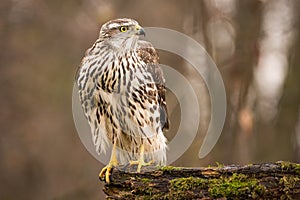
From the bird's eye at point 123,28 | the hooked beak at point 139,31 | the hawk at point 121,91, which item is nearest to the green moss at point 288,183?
the hawk at point 121,91

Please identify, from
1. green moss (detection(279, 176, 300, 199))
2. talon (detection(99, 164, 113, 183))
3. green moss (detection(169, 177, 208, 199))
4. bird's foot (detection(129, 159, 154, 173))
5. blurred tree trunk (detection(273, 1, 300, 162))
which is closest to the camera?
green moss (detection(279, 176, 300, 199))

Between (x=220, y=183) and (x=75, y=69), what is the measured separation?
9.53m

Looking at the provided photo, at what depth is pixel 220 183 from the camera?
19.5 feet

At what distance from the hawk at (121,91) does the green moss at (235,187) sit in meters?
1.18

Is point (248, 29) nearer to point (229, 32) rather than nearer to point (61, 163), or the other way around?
point (229, 32)

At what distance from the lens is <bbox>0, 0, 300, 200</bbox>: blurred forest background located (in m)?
11.7

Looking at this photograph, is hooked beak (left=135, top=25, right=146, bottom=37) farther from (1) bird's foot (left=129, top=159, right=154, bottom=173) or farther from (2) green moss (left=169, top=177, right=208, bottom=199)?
(2) green moss (left=169, top=177, right=208, bottom=199)

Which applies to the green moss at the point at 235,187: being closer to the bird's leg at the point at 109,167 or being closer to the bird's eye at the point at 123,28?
the bird's leg at the point at 109,167

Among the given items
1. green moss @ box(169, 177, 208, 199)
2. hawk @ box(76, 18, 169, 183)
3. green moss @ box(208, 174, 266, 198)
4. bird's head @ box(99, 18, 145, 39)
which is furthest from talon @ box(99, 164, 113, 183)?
bird's head @ box(99, 18, 145, 39)

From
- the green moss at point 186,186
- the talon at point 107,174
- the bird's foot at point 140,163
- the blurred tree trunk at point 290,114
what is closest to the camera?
the green moss at point 186,186

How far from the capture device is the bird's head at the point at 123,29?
695 cm

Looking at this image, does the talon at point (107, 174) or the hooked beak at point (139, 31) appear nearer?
the talon at point (107, 174)

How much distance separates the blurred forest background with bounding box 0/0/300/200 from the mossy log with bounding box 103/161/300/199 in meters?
5.52

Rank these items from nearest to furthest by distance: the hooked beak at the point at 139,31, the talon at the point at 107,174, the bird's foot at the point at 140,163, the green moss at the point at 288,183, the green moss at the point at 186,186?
the green moss at the point at 288,183, the green moss at the point at 186,186, the talon at the point at 107,174, the hooked beak at the point at 139,31, the bird's foot at the point at 140,163
